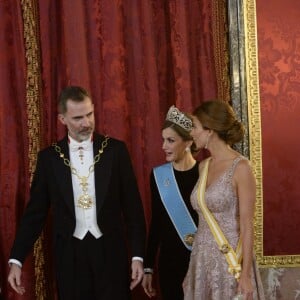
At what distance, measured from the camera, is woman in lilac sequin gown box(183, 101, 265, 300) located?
216 centimetres

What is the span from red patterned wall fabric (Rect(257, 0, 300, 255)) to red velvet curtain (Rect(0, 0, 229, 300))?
0.22 meters

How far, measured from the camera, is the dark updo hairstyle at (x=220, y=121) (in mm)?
2268

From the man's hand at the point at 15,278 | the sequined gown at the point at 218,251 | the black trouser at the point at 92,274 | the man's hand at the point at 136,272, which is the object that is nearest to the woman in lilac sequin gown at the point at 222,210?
the sequined gown at the point at 218,251

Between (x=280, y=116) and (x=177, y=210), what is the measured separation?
902 mm

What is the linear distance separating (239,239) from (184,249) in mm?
417

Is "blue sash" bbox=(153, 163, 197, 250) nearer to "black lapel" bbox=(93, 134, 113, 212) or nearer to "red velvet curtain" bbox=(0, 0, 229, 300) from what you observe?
"black lapel" bbox=(93, 134, 113, 212)

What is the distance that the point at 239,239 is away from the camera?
2.22 meters

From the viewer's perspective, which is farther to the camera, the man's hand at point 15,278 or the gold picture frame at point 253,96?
the gold picture frame at point 253,96

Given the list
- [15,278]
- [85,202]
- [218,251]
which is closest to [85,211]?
[85,202]

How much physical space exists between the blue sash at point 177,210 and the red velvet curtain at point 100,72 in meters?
0.52

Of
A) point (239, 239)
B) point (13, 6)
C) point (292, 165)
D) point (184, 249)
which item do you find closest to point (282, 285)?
point (292, 165)

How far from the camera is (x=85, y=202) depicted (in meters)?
2.43

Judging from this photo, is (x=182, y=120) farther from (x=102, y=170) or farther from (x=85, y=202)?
(x=85, y=202)

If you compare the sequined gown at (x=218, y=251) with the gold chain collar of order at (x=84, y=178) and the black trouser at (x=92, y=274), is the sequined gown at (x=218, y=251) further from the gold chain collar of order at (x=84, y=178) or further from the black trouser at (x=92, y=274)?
the gold chain collar of order at (x=84, y=178)
